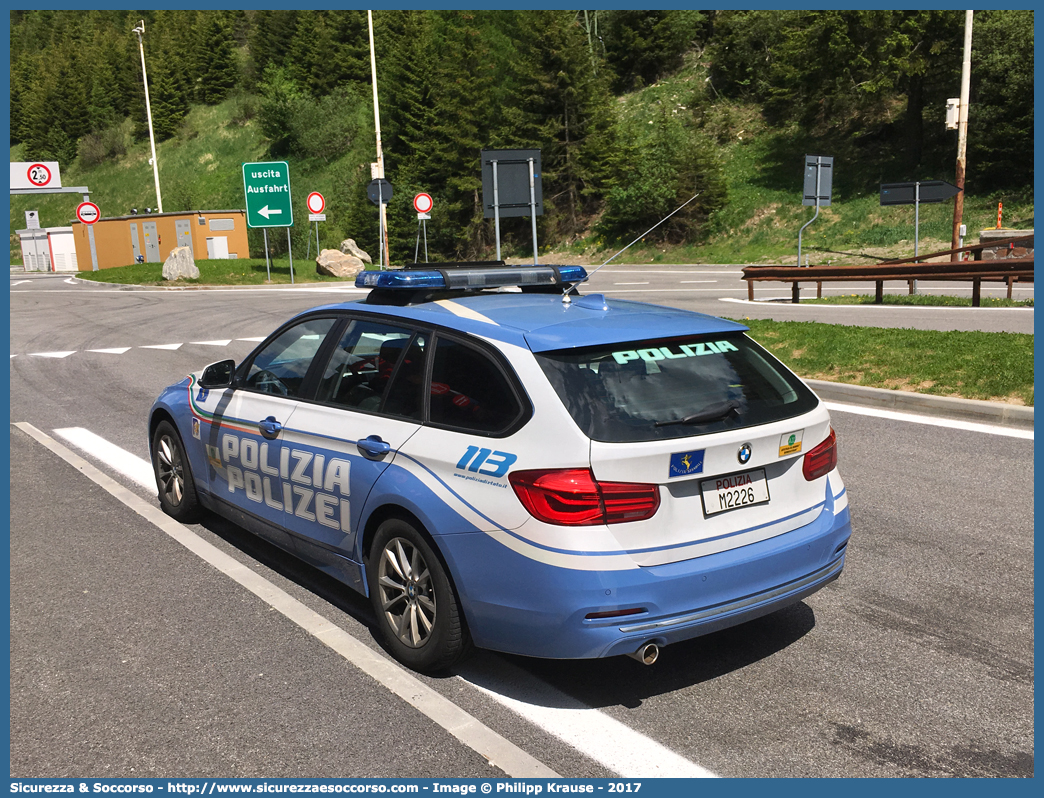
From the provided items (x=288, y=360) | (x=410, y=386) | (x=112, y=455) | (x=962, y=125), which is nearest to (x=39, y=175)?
(x=112, y=455)

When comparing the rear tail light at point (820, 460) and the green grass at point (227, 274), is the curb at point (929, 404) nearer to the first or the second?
the rear tail light at point (820, 460)

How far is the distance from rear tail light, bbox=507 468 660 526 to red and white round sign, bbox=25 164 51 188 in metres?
17.3

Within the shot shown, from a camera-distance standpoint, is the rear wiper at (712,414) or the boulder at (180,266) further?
the boulder at (180,266)

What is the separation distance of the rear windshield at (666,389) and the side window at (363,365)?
37.3 inches

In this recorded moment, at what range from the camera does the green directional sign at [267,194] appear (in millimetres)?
36938

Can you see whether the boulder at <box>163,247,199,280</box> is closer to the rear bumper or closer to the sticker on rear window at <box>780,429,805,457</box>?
the rear bumper

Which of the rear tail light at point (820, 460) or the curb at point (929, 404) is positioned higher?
the rear tail light at point (820, 460)

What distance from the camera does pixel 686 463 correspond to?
11.9 ft

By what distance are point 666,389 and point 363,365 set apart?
1579mm

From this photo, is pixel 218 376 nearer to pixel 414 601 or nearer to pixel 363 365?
pixel 363 365

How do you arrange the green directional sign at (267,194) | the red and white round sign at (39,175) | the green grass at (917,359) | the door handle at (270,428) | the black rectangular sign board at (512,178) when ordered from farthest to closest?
the green directional sign at (267,194) < the red and white round sign at (39,175) < the black rectangular sign board at (512,178) < the green grass at (917,359) < the door handle at (270,428)

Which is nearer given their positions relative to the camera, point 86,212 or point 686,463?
point 686,463

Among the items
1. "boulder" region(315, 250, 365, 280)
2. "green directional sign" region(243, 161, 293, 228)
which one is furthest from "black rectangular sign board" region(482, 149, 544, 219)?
"boulder" region(315, 250, 365, 280)

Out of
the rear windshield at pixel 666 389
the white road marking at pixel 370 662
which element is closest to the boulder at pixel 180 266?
the white road marking at pixel 370 662
